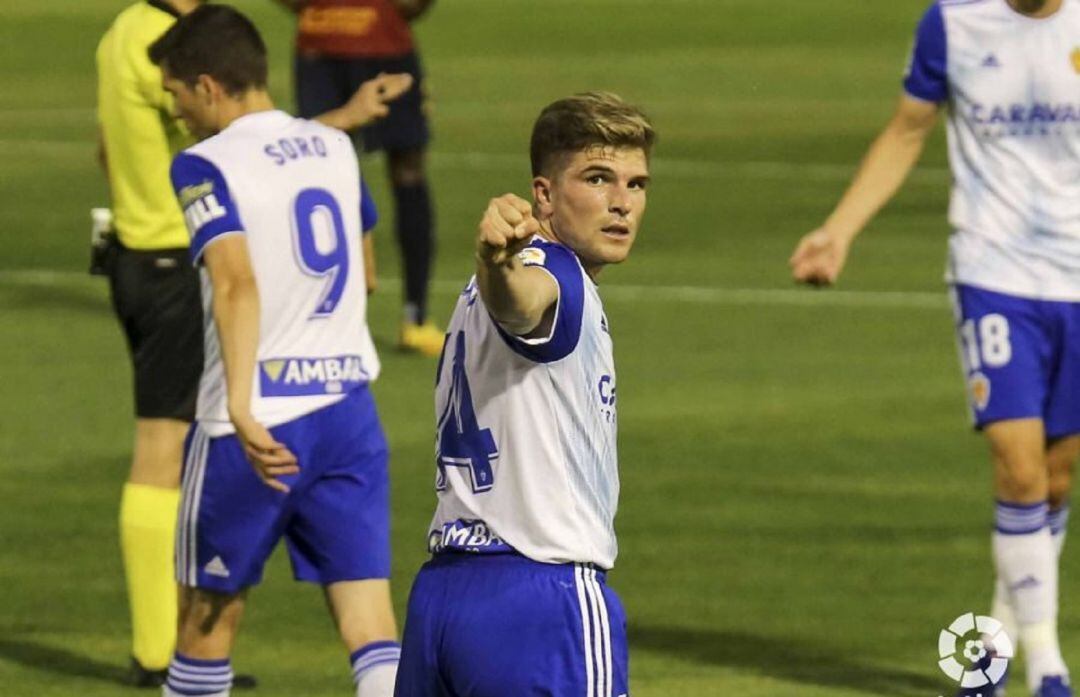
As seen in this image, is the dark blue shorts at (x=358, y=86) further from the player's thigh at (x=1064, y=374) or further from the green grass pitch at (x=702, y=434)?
the player's thigh at (x=1064, y=374)

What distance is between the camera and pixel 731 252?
20453 millimetres

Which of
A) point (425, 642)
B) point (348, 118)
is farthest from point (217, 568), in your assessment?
point (425, 642)

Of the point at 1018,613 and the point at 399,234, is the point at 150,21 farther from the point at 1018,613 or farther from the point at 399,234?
the point at 399,234

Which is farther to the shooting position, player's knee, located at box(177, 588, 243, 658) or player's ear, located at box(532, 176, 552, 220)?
player's knee, located at box(177, 588, 243, 658)

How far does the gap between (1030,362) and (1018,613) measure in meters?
0.79

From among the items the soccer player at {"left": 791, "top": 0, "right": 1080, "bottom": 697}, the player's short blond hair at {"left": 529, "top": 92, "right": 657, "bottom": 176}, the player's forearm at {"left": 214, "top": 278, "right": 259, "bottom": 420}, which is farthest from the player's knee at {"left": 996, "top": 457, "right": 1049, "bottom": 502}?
the player's short blond hair at {"left": 529, "top": 92, "right": 657, "bottom": 176}

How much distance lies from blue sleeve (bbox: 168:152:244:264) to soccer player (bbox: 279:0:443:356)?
8.50m

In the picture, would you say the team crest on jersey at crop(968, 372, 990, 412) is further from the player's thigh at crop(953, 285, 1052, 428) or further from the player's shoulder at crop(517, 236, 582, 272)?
the player's shoulder at crop(517, 236, 582, 272)

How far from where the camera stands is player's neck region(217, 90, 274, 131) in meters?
8.05

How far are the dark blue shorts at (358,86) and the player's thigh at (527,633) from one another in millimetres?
10800

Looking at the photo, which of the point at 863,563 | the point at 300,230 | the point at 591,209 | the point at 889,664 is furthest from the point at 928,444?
the point at 591,209

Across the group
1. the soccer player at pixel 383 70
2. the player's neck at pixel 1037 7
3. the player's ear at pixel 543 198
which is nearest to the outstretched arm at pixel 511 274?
the player's ear at pixel 543 198

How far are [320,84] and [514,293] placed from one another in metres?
11.9

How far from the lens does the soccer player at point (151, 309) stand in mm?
9445
